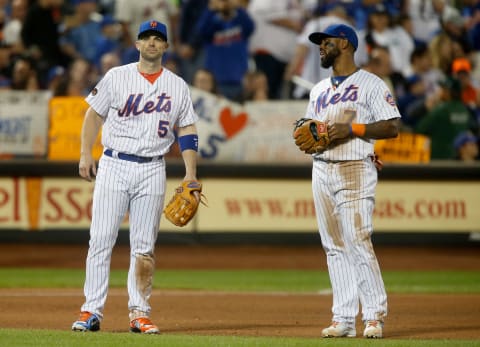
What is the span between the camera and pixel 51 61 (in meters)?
16.4

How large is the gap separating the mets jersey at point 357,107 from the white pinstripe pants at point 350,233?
0.08 m

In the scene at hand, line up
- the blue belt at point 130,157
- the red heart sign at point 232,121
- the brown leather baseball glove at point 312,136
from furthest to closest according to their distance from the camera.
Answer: the red heart sign at point 232,121 → the blue belt at point 130,157 → the brown leather baseball glove at point 312,136

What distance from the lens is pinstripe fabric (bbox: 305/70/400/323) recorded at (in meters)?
7.92

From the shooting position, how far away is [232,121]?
48.8 ft

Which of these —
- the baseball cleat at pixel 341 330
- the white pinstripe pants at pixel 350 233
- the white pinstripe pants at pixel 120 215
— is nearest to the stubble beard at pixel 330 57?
the white pinstripe pants at pixel 350 233

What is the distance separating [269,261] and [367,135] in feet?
22.8

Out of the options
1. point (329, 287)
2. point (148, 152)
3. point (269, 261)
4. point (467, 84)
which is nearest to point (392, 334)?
point (148, 152)

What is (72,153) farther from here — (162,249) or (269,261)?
(269,261)

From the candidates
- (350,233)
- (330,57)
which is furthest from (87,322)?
(330,57)

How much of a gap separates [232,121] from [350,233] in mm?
7087

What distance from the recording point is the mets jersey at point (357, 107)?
793 centimetres

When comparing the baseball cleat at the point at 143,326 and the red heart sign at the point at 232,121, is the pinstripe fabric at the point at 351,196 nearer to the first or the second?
the baseball cleat at the point at 143,326

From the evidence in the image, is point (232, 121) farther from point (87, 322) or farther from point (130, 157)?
point (87, 322)

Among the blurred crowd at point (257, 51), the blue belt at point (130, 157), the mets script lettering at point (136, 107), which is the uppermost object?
the blurred crowd at point (257, 51)
